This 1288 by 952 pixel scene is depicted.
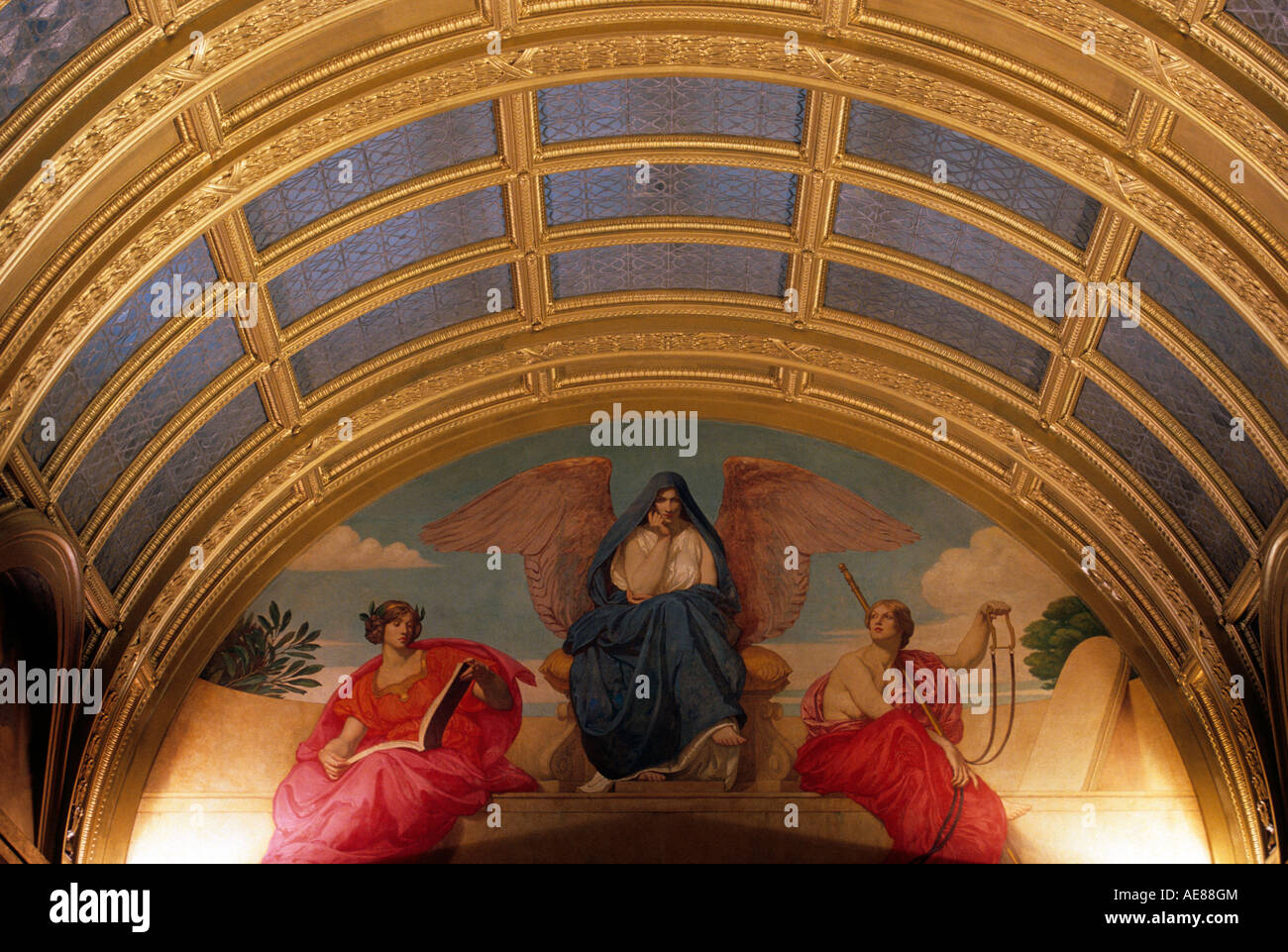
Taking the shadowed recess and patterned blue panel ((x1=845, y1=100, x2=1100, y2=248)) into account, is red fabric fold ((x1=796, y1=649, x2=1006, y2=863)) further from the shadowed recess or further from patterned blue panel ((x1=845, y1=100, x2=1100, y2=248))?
patterned blue panel ((x1=845, y1=100, x2=1100, y2=248))

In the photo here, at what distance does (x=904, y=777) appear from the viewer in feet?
54.9

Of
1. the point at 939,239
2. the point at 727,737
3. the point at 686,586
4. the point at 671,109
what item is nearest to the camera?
the point at 671,109

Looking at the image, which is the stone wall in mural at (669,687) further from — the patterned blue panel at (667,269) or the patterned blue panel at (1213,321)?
the patterned blue panel at (1213,321)

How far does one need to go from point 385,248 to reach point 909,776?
825 cm

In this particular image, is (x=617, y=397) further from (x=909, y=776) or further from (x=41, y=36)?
(x=41, y=36)

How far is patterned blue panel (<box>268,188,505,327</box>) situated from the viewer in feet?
51.1

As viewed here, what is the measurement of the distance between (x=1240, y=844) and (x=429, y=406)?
10570 millimetres

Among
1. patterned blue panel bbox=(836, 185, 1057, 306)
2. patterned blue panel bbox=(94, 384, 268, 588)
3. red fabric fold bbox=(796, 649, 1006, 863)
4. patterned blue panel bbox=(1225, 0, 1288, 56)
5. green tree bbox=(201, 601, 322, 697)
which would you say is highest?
patterned blue panel bbox=(836, 185, 1057, 306)

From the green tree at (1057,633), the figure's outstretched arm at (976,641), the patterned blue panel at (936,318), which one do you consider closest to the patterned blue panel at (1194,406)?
the patterned blue panel at (936,318)

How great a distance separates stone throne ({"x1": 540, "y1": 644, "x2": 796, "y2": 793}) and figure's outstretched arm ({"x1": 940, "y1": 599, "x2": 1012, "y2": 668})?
1.96 m

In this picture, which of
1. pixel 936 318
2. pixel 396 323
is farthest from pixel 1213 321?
pixel 396 323

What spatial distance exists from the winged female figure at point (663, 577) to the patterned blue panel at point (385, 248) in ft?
11.5

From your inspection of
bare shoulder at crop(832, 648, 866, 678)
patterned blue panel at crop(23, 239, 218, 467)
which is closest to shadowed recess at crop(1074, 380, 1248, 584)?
bare shoulder at crop(832, 648, 866, 678)

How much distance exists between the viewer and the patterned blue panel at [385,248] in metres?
15.6
